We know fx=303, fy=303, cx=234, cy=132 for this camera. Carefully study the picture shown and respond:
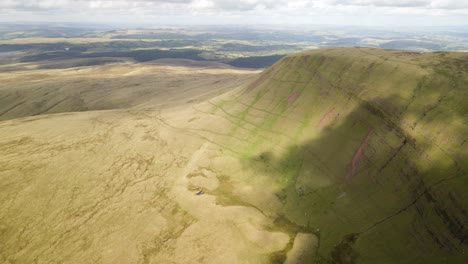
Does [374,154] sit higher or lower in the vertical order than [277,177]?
higher

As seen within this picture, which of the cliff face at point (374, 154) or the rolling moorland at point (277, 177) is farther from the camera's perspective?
the rolling moorland at point (277, 177)

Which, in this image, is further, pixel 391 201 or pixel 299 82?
pixel 299 82

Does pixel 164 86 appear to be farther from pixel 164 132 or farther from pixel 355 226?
pixel 355 226

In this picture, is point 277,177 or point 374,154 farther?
point 277,177

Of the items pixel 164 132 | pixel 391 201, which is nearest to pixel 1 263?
pixel 164 132
